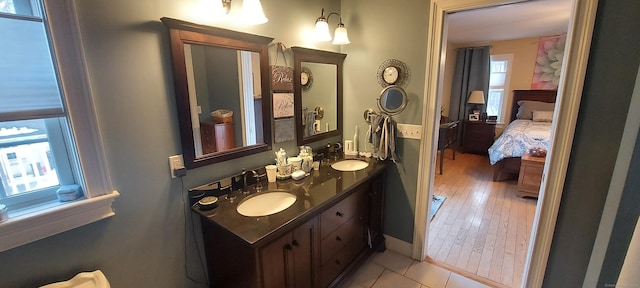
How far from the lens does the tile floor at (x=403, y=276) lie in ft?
6.39

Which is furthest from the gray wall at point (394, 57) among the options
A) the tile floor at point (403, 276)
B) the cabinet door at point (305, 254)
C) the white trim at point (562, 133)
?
the cabinet door at point (305, 254)

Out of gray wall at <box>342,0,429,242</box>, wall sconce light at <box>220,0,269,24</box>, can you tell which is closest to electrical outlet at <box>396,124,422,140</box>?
gray wall at <box>342,0,429,242</box>

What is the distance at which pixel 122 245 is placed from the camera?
1226 millimetres

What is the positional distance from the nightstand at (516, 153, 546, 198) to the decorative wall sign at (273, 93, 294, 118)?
325 cm

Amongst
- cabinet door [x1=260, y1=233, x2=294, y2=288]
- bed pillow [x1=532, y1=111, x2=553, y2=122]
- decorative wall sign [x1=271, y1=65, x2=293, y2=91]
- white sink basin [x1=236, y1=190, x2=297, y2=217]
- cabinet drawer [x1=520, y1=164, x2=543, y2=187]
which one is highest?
decorative wall sign [x1=271, y1=65, x2=293, y2=91]

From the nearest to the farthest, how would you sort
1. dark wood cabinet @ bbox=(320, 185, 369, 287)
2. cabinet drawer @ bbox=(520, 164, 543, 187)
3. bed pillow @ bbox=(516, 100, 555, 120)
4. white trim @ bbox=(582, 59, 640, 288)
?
1. white trim @ bbox=(582, 59, 640, 288)
2. dark wood cabinet @ bbox=(320, 185, 369, 287)
3. cabinet drawer @ bbox=(520, 164, 543, 187)
4. bed pillow @ bbox=(516, 100, 555, 120)

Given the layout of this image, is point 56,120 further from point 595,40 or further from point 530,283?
point 530,283

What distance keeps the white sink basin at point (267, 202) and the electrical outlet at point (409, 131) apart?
1092mm

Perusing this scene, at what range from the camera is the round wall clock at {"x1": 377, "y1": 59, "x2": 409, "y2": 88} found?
6.66 ft

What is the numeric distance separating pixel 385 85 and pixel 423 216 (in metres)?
1.15

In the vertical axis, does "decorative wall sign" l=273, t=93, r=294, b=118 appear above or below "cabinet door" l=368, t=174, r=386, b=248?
above

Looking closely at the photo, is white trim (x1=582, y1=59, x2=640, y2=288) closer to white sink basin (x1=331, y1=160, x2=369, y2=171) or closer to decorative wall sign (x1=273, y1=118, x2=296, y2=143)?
white sink basin (x1=331, y1=160, x2=369, y2=171)

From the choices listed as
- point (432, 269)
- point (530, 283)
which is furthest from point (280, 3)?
point (530, 283)

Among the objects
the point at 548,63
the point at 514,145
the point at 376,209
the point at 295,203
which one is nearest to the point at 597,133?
the point at 376,209
